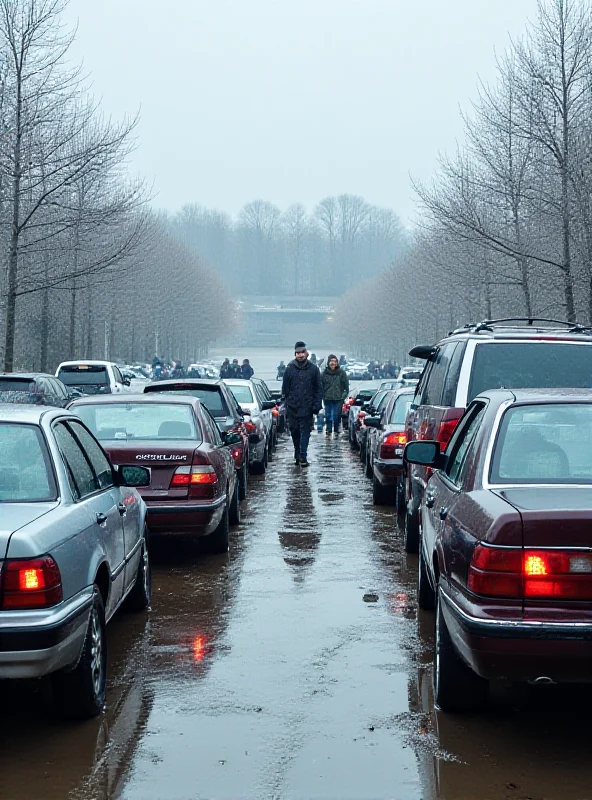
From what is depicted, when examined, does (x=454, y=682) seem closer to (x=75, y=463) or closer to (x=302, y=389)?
(x=75, y=463)

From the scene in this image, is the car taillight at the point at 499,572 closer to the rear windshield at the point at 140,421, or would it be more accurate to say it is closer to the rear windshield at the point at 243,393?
the rear windshield at the point at 140,421

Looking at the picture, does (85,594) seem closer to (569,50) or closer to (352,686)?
(352,686)

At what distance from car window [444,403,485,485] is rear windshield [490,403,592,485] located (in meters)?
0.40

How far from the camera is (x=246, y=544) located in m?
11.3

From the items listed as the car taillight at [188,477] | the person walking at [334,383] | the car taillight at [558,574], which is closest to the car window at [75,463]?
the car taillight at [558,574]

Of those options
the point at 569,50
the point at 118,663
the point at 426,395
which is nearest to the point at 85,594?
the point at 118,663

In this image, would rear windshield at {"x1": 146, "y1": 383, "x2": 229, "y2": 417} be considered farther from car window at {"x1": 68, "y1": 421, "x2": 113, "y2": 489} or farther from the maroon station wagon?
the maroon station wagon

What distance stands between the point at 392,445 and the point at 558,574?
354 inches

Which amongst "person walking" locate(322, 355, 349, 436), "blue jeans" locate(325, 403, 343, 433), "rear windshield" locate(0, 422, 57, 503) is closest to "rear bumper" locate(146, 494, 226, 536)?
"rear windshield" locate(0, 422, 57, 503)

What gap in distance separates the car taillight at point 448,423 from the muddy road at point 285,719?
3.95ft

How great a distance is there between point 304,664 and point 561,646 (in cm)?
225

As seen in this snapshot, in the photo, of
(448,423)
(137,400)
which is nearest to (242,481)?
(137,400)

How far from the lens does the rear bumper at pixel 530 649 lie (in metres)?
4.73

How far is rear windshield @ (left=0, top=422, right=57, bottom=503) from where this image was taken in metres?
5.67
